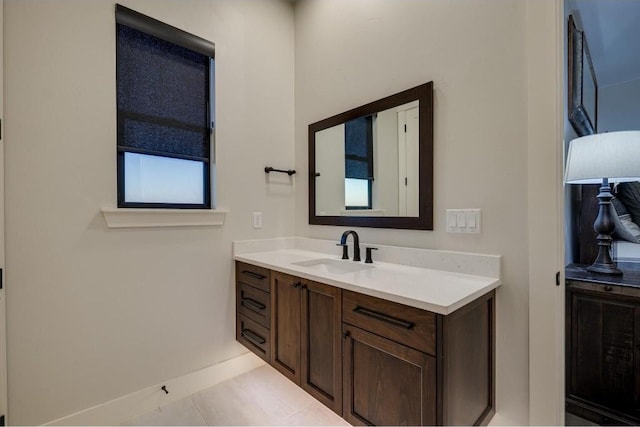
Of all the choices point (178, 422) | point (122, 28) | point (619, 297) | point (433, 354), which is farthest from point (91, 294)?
point (619, 297)

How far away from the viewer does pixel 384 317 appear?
118 centimetres

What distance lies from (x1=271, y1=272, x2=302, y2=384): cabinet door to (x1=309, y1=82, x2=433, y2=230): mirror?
63cm

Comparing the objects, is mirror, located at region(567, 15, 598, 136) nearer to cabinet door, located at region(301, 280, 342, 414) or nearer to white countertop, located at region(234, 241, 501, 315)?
white countertop, located at region(234, 241, 501, 315)

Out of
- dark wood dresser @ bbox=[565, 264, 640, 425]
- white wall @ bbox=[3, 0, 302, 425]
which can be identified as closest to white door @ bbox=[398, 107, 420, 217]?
dark wood dresser @ bbox=[565, 264, 640, 425]

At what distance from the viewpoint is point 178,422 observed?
5.34ft

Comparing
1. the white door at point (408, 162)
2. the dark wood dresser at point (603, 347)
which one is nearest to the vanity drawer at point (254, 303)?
the white door at point (408, 162)

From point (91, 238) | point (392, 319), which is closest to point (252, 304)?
point (91, 238)

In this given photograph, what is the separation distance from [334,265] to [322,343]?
493mm

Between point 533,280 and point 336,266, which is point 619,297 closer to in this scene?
point 533,280

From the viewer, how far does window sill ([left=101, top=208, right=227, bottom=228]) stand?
1.61 m

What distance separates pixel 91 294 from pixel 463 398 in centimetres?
184

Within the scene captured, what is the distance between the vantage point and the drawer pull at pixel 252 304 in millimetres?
1861

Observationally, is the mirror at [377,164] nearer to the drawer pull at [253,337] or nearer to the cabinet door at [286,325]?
the cabinet door at [286,325]

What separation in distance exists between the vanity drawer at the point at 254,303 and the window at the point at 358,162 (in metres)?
0.82
